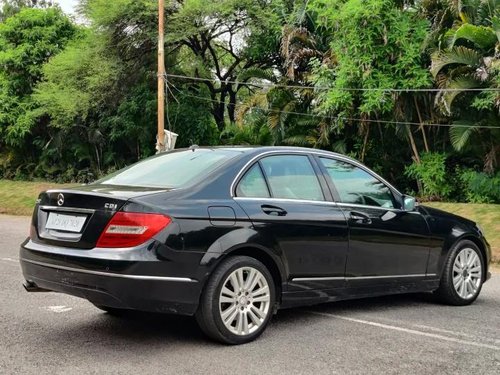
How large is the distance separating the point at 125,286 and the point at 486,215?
11636 mm

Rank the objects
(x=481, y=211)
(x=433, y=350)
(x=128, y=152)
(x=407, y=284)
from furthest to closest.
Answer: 1. (x=128, y=152)
2. (x=481, y=211)
3. (x=407, y=284)
4. (x=433, y=350)

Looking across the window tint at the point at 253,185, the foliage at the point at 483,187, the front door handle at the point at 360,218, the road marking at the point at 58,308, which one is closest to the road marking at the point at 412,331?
the front door handle at the point at 360,218

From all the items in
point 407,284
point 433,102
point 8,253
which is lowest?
point 8,253

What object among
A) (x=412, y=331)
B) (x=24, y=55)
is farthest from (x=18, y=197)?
(x=412, y=331)

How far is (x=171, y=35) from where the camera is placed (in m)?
23.0

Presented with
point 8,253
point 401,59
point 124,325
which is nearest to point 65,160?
point 401,59

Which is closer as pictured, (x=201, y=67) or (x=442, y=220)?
(x=442, y=220)

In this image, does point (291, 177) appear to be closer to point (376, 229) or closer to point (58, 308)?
point (376, 229)

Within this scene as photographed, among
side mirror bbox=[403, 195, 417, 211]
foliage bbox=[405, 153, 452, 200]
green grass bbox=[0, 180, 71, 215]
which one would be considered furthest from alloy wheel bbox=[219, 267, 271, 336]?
green grass bbox=[0, 180, 71, 215]

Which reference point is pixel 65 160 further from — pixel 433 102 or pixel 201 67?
pixel 433 102

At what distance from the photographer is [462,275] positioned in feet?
22.2

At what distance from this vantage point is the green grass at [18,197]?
2125 centimetres

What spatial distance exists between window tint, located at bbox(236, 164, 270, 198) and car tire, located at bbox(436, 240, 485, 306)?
2.45m

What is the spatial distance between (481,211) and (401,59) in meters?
4.80
